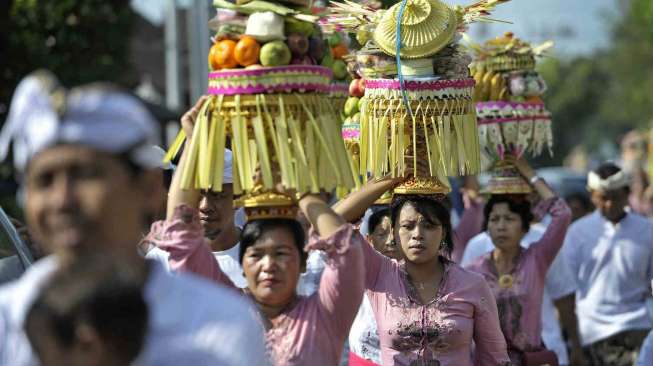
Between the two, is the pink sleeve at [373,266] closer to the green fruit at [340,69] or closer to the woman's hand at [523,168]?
the green fruit at [340,69]

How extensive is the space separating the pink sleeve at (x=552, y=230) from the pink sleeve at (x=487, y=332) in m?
1.79

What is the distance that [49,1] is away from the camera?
51.5 ft

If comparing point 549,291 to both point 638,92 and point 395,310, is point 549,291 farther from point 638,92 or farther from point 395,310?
point 638,92

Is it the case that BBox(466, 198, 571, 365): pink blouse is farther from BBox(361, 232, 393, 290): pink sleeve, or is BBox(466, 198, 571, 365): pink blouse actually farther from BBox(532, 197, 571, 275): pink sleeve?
BBox(361, 232, 393, 290): pink sleeve

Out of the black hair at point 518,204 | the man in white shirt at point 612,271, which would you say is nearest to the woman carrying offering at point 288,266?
the black hair at point 518,204

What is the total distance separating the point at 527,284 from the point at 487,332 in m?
1.76

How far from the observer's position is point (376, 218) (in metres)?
6.84

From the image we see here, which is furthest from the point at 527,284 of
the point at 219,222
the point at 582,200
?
the point at 582,200

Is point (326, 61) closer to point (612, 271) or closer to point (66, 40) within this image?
point (612, 271)

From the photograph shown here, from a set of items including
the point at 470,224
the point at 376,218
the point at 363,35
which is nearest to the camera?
the point at 363,35

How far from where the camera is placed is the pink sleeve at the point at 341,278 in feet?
13.0

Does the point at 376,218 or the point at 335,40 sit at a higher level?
the point at 335,40

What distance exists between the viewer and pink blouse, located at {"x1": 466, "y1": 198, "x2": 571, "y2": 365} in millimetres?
7312

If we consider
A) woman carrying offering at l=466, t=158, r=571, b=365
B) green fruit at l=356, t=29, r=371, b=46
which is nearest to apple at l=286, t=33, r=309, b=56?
green fruit at l=356, t=29, r=371, b=46
